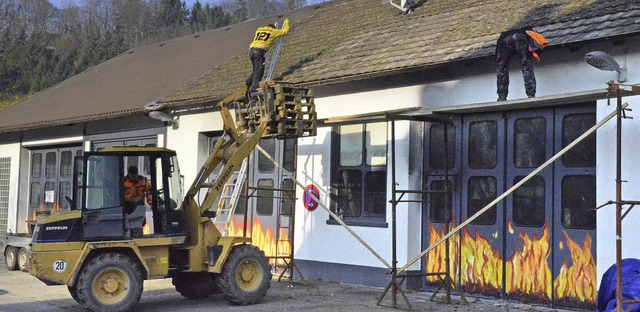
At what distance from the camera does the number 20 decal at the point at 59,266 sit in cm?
1130

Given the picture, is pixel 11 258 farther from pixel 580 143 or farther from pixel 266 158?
pixel 580 143

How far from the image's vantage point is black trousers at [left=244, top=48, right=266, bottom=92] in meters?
14.9

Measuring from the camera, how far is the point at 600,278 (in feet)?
36.5

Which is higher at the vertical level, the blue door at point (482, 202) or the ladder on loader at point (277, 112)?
the ladder on loader at point (277, 112)

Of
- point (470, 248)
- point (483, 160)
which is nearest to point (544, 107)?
point (483, 160)

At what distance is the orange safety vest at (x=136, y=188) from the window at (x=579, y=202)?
5929mm

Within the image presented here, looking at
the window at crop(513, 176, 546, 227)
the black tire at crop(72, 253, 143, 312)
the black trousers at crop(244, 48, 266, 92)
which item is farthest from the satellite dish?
the window at crop(513, 176, 546, 227)

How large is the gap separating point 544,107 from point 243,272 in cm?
499

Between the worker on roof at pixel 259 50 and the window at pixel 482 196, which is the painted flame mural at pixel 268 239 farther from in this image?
the window at pixel 482 196

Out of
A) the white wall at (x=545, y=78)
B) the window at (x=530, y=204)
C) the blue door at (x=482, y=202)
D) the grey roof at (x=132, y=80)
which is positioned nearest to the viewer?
the white wall at (x=545, y=78)

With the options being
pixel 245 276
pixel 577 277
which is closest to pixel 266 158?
pixel 245 276

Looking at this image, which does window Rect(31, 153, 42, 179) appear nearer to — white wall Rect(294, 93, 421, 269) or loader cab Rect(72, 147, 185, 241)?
white wall Rect(294, 93, 421, 269)

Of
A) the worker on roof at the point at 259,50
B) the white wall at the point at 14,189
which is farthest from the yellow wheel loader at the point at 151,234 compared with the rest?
the white wall at the point at 14,189

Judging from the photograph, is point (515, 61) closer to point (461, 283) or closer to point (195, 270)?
point (461, 283)
